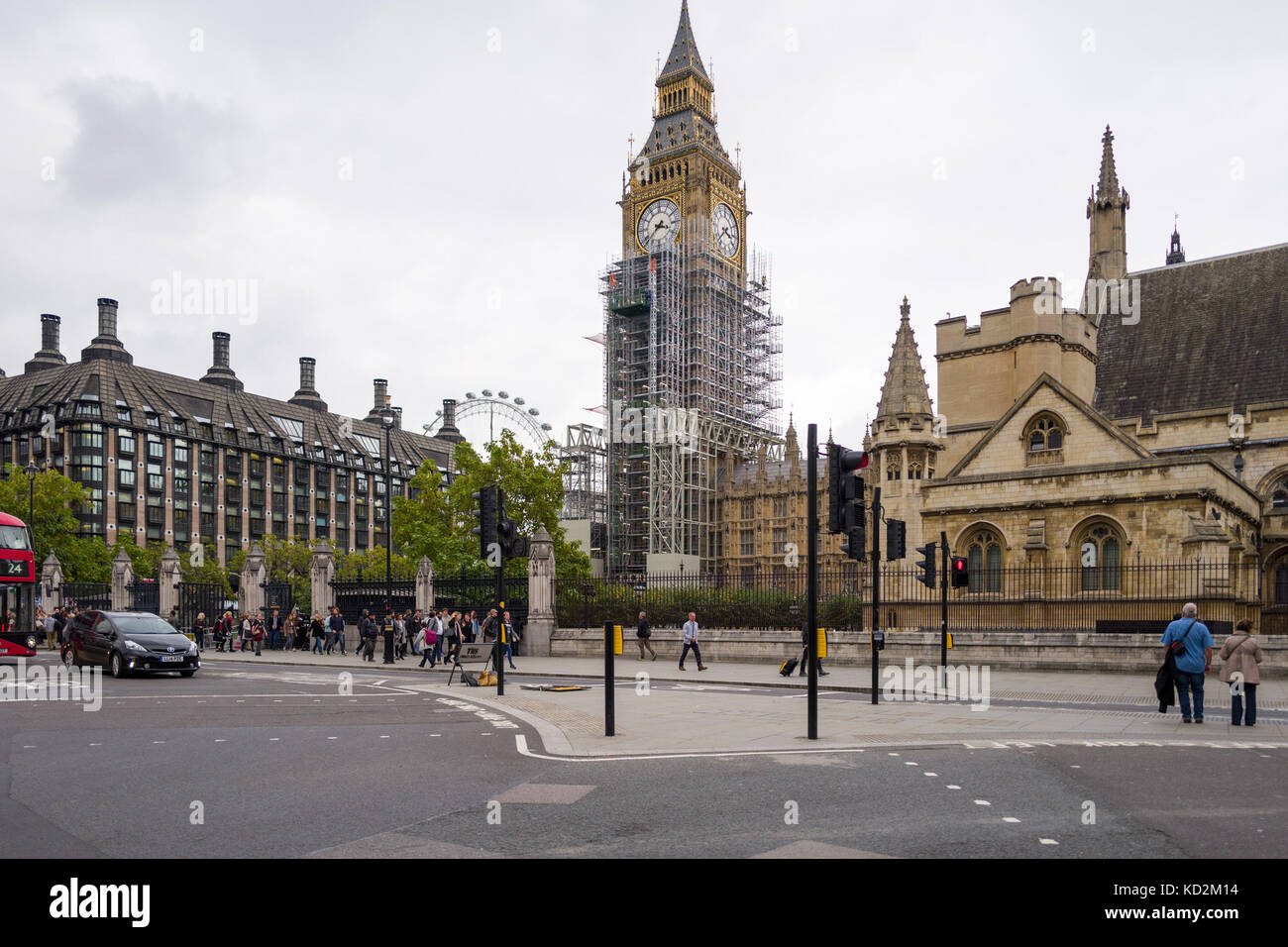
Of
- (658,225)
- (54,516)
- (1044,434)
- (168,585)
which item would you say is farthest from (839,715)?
(658,225)

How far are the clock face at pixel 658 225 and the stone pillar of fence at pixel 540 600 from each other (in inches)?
2209

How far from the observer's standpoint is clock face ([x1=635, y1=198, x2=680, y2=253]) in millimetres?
83475

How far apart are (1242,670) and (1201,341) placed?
31416 millimetres

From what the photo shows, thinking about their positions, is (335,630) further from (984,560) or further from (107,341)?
(107,341)

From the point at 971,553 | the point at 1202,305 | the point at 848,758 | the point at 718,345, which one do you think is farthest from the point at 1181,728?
the point at 718,345

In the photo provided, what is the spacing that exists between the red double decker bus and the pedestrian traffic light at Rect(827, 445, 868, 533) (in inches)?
917

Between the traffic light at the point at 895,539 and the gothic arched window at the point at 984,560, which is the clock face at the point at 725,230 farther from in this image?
the traffic light at the point at 895,539

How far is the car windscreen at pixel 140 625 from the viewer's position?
2112 centimetres

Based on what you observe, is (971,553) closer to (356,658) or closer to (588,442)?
(356,658)

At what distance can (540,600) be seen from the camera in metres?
30.3

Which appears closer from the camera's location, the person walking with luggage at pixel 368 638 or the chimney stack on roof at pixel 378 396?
the person walking with luggage at pixel 368 638

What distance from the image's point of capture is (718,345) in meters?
78.6

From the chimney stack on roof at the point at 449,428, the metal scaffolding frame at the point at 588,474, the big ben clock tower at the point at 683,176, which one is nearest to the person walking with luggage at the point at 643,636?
the metal scaffolding frame at the point at 588,474
